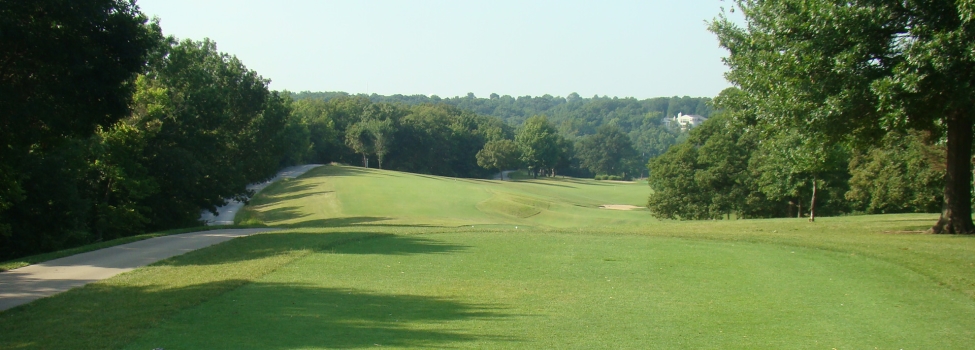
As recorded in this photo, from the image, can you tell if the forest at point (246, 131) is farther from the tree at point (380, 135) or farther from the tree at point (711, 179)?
the tree at point (380, 135)

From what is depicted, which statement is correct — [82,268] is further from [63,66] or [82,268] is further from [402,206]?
[402,206]

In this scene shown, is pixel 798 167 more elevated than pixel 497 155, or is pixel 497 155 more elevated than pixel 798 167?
pixel 497 155

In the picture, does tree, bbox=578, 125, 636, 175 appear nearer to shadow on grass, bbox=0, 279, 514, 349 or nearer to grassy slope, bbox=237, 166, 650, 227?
grassy slope, bbox=237, 166, 650, 227

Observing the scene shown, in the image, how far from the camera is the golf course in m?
8.89

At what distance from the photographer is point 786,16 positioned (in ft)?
65.0

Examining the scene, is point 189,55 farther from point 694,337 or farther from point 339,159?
point 339,159

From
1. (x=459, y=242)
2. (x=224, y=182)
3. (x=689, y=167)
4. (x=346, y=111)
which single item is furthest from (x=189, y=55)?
(x=346, y=111)

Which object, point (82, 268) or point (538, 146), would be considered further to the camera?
point (538, 146)

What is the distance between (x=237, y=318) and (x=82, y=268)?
7489mm

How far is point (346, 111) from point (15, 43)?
12346 centimetres

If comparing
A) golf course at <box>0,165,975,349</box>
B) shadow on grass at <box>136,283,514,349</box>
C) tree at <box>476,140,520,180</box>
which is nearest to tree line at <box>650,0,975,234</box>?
golf course at <box>0,165,975,349</box>

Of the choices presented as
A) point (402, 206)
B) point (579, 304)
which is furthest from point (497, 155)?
point (579, 304)

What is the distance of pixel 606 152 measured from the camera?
16788 cm

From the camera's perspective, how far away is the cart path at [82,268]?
12336mm
